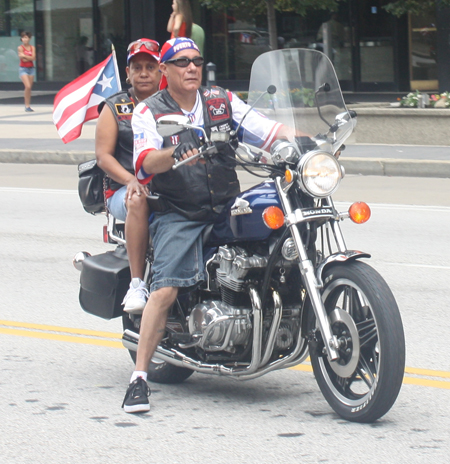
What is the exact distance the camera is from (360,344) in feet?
13.1

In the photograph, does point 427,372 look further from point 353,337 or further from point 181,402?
point 181,402

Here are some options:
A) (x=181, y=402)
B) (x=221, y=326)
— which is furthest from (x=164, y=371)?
(x=221, y=326)

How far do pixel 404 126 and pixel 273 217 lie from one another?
1231cm

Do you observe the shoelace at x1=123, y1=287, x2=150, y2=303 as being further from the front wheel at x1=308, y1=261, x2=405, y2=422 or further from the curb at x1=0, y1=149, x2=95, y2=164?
the curb at x1=0, y1=149, x2=95, y2=164

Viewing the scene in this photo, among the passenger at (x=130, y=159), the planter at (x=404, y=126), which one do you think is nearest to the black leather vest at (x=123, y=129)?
the passenger at (x=130, y=159)

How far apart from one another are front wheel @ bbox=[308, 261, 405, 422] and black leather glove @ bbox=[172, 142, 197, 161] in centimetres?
80

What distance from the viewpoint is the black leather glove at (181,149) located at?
13.0ft

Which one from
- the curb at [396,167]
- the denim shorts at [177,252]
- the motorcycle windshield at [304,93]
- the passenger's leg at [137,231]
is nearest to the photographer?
the motorcycle windshield at [304,93]

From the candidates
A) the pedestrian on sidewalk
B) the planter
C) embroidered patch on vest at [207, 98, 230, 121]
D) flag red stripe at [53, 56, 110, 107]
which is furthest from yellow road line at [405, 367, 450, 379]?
the pedestrian on sidewalk

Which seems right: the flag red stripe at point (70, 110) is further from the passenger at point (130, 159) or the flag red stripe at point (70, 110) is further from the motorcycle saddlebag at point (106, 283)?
the motorcycle saddlebag at point (106, 283)

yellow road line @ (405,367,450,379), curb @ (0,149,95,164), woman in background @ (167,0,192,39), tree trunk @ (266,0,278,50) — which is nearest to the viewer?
yellow road line @ (405,367,450,379)

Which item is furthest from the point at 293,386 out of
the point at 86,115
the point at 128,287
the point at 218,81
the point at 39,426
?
the point at 218,81

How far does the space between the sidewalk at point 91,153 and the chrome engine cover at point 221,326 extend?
31.8ft

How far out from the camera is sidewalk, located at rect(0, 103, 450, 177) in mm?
13719
